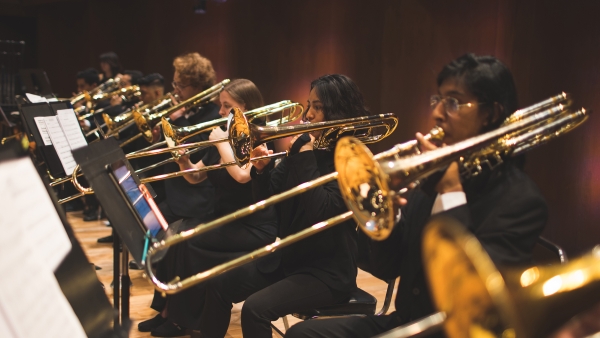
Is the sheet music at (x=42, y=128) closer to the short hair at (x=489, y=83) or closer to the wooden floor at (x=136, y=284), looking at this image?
the wooden floor at (x=136, y=284)

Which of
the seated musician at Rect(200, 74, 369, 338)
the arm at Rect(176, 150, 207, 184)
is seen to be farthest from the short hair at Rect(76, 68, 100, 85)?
the seated musician at Rect(200, 74, 369, 338)

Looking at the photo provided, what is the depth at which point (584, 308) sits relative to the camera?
91 cm

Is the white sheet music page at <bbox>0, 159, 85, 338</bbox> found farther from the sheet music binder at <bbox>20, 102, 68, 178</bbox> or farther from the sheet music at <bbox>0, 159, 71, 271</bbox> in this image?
the sheet music binder at <bbox>20, 102, 68, 178</bbox>

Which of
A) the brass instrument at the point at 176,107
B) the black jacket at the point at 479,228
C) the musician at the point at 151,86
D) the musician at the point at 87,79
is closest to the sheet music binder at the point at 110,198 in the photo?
the black jacket at the point at 479,228

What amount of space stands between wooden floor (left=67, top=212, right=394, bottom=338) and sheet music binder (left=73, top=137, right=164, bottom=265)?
1.59 m

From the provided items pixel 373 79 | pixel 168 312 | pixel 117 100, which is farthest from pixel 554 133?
pixel 117 100

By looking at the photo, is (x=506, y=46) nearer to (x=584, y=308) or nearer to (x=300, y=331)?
(x=300, y=331)

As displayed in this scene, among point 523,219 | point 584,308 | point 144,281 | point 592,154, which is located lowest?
point 144,281

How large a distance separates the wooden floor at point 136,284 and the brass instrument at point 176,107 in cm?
85

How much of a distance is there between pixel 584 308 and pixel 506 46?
2.84 metres

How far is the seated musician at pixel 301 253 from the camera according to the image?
91.8 inches

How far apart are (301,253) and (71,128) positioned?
1.24 meters

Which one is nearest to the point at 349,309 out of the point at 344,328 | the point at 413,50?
the point at 344,328

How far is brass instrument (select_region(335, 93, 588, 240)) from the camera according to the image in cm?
145
